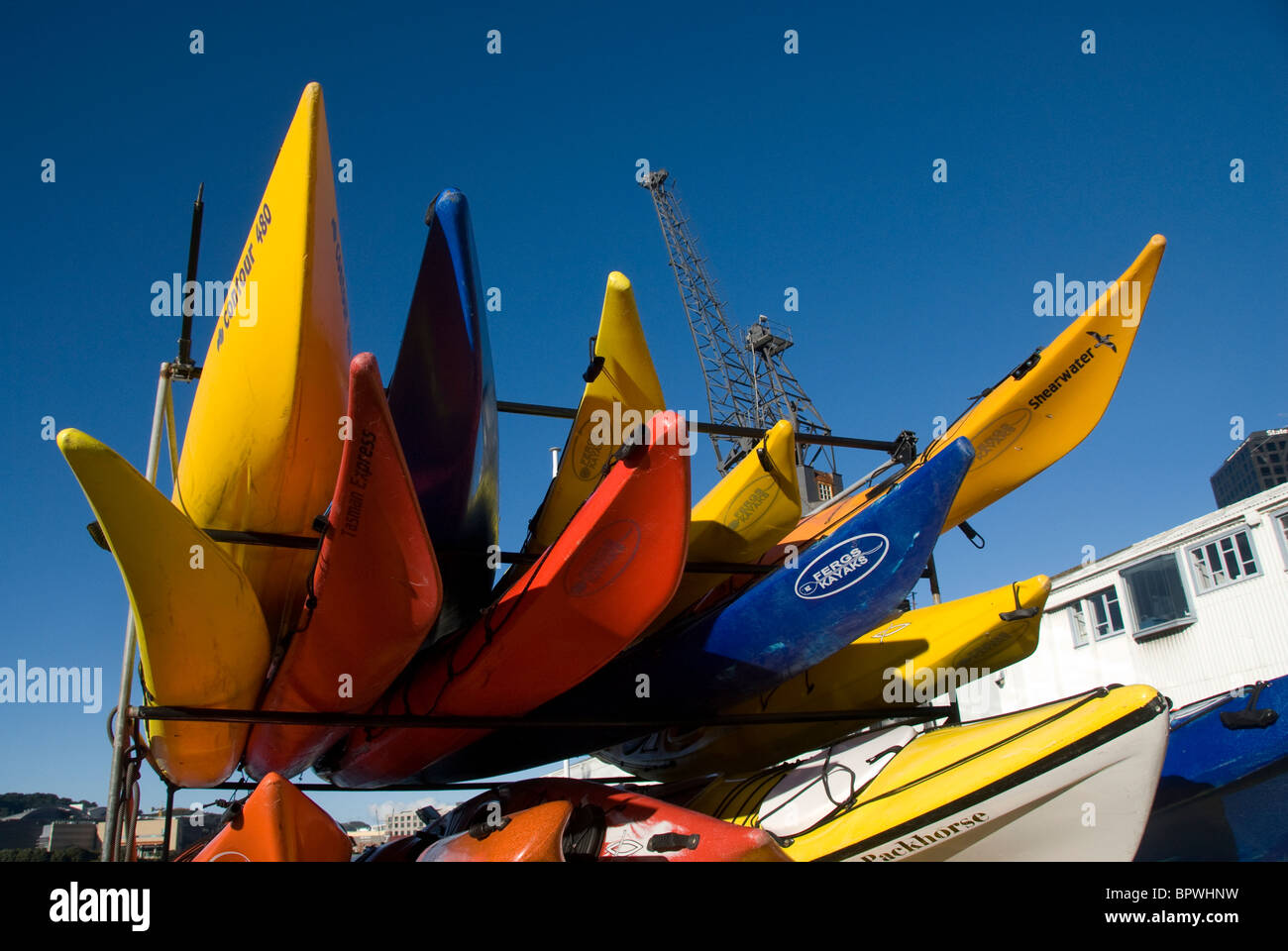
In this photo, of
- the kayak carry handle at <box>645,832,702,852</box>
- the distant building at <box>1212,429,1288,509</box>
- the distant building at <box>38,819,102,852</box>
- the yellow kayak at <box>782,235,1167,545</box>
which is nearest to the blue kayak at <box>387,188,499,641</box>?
the kayak carry handle at <box>645,832,702,852</box>

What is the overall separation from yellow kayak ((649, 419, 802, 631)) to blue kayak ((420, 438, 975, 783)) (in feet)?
0.90

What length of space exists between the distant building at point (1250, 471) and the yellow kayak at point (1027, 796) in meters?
80.7

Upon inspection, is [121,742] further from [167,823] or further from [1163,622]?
[1163,622]

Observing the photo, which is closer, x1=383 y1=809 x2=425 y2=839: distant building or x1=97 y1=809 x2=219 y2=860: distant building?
x1=97 y1=809 x2=219 y2=860: distant building

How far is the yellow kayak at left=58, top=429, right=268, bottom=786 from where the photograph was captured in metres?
2.65

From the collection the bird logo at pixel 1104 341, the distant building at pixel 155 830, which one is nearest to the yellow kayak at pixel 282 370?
the distant building at pixel 155 830

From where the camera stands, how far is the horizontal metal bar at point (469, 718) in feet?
10.2

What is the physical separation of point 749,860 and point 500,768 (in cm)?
210

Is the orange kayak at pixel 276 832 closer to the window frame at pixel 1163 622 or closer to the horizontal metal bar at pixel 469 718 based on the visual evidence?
the horizontal metal bar at pixel 469 718

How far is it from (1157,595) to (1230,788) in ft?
55.5

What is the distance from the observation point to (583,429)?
4.32 meters

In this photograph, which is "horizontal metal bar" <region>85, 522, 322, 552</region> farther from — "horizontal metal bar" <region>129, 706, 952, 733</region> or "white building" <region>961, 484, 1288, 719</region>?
"white building" <region>961, 484, 1288, 719</region>

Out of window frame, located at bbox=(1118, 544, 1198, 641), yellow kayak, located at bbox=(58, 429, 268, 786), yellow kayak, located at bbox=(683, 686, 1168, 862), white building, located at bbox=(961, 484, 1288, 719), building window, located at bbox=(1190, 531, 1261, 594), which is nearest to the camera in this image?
yellow kayak, located at bbox=(58, 429, 268, 786)
